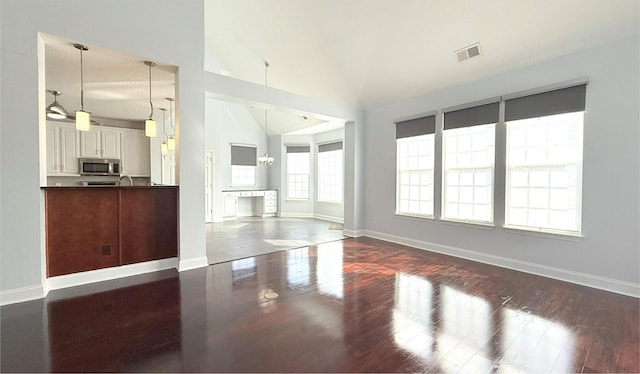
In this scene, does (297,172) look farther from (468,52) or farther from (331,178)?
(468,52)

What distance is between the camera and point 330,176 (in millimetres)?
8570

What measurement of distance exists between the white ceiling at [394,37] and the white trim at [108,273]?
13.9ft

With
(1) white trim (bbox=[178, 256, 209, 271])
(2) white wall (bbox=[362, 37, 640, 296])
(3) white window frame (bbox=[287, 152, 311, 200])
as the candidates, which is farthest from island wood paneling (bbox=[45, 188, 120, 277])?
(3) white window frame (bbox=[287, 152, 311, 200])

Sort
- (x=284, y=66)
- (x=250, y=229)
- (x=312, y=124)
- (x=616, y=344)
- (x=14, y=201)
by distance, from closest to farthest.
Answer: (x=616, y=344) < (x=14, y=201) < (x=284, y=66) < (x=250, y=229) < (x=312, y=124)

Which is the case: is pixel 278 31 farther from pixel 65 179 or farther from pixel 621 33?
pixel 65 179

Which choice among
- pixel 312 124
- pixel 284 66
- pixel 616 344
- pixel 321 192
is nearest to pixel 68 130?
pixel 284 66

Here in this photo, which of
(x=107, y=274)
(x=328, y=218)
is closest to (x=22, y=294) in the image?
(x=107, y=274)

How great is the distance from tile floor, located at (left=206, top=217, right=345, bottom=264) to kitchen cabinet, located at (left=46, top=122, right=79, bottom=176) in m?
3.27

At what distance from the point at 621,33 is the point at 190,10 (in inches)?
200

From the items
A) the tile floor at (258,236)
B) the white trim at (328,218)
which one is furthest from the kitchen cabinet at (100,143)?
the white trim at (328,218)

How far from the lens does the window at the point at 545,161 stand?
3.32 meters

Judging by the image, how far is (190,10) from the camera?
12.0 ft

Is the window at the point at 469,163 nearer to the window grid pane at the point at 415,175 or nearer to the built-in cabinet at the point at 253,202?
the window grid pane at the point at 415,175

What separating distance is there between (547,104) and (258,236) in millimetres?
5336
